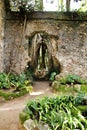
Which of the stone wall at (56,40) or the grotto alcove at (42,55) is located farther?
the grotto alcove at (42,55)

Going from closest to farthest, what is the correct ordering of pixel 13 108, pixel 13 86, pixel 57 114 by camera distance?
pixel 57 114, pixel 13 108, pixel 13 86

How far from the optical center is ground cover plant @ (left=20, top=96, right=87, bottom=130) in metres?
6.74

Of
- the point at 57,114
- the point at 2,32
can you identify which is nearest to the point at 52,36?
the point at 2,32

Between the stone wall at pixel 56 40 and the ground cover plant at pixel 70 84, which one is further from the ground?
the stone wall at pixel 56 40

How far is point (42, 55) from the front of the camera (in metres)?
17.4

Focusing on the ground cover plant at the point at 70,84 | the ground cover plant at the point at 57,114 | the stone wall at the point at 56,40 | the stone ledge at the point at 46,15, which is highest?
the stone ledge at the point at 46,15

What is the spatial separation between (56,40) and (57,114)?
24.4 feet

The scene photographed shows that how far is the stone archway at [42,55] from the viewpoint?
14.8m

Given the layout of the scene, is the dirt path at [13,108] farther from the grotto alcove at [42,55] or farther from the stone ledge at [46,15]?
the stone ledge at [46,15]

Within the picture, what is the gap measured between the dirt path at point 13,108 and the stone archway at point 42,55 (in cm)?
232

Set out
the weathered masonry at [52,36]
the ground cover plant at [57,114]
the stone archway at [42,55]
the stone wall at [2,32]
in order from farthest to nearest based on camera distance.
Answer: the stone archway at [42,55]
the weathered masonry at [52,36]
the stone wall at [2,32]
the ground cover plant at [57,114]

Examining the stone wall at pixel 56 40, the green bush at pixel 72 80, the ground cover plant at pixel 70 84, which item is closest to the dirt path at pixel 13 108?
the ground cover plant at pixel 70 84

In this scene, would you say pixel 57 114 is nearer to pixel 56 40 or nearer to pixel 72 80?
pixel 72 80

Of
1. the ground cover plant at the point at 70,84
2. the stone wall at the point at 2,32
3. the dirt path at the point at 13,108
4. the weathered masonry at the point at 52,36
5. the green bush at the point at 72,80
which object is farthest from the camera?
the weathered masonry at the point at 52,36
